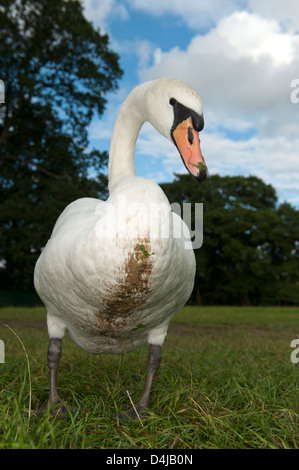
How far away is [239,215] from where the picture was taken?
3133cm

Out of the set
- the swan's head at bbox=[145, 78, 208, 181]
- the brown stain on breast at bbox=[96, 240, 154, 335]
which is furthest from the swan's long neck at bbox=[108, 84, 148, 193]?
the brown stain on breast at bbox=[96, 240, 154, 335]

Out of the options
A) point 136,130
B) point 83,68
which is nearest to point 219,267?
point 83,68

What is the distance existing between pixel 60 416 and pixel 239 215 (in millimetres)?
29514

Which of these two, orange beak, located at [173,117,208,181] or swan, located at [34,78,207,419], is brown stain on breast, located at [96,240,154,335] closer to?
swan, located at [34,78,207,419]

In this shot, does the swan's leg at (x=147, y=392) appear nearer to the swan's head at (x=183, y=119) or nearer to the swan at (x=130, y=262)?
the swan at (x=130, y=262)

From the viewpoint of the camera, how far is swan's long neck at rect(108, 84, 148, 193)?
140 inches

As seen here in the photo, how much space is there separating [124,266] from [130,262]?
4cm

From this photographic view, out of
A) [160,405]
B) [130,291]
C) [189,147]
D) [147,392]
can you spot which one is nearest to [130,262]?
[130,291]

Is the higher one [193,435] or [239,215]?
[239,215]

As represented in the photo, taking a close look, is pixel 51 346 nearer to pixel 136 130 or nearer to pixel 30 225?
pixel 136 130

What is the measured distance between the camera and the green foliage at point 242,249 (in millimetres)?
30375

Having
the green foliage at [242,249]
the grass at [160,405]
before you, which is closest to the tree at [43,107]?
the grass at [160,405]

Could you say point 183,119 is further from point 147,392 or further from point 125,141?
point 147,392
